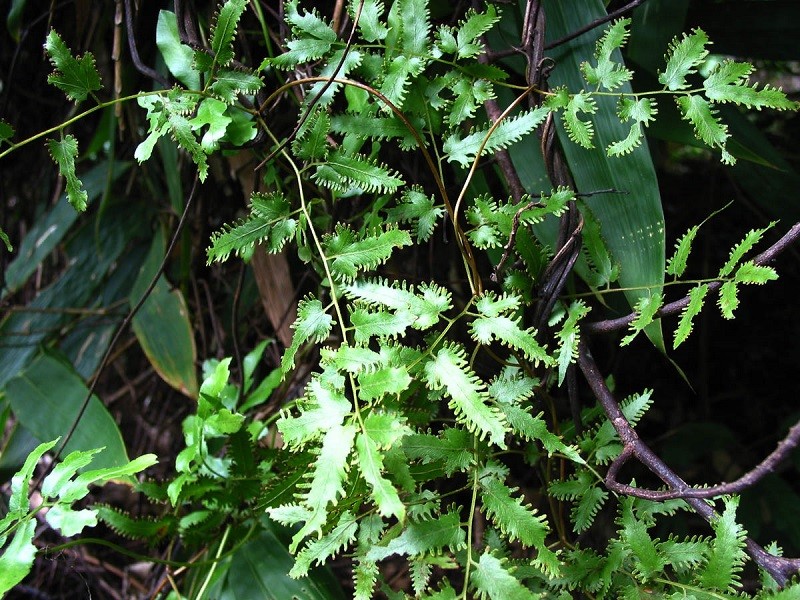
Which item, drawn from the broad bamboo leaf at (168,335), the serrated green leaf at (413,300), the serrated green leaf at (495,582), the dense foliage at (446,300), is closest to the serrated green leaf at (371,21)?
the dense foliage at (446,300)

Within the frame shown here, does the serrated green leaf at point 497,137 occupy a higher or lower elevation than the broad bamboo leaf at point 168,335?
higher

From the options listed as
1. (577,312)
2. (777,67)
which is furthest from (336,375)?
(777,67)

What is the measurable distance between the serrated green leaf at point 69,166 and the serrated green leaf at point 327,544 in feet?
1.06

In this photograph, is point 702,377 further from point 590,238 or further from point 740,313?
point 590,238

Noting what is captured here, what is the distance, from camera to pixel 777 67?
41.5 inches

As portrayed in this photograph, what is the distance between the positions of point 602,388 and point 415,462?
170 mm

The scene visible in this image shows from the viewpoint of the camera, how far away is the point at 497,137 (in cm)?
54

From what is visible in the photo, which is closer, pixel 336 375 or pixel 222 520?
pixel 336 375

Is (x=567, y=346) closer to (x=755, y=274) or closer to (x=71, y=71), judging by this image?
(x=755, y=274)

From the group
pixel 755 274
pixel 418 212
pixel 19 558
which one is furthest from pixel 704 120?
pixel 19 558

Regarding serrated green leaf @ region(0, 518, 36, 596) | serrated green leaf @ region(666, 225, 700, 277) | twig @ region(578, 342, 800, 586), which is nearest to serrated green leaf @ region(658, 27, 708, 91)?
serrated green leaf @ region(666, 225, 700, 277)

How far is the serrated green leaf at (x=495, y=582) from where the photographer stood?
1.45 feet

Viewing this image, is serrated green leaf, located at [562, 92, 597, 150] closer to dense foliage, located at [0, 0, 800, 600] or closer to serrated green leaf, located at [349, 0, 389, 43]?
dense foliage, located at [0, 0, 800, 600]

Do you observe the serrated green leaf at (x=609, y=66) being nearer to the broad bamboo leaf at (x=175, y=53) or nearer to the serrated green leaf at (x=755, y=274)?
the serrated green leaf at (x=755, y=274)
